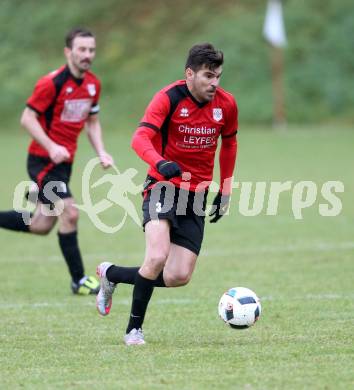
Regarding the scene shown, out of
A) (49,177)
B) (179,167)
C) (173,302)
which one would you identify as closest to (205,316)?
(173,302)

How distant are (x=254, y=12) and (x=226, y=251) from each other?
23509mm

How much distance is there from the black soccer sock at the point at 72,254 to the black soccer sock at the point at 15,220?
1.34 feet

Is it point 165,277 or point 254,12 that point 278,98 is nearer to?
point 254,12

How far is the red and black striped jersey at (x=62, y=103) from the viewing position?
8.61 m

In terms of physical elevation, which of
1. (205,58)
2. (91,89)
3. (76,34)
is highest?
(76,34)

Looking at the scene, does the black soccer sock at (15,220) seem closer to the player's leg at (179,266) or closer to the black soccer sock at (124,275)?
the black soccer sock at (124,275)

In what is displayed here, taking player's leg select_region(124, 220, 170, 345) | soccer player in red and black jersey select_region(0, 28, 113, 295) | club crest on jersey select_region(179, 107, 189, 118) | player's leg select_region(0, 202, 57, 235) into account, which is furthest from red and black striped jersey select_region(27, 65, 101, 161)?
player's leg select_region(124, 220, 170, 345)

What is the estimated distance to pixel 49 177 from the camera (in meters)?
8.72

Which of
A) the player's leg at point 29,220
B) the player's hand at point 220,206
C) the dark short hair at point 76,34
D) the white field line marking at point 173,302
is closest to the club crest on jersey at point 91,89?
the dark short hair at point 76,34

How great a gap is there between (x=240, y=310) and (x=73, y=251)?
9.22 feet

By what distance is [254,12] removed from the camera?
33188mm

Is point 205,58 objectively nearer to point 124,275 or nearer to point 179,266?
point 179,266

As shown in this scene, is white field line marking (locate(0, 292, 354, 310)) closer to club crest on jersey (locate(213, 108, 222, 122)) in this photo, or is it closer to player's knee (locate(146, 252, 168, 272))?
player's knee (locate(146, 252, 168, 272))

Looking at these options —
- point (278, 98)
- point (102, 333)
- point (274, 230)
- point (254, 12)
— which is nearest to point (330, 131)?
point (278, 98)
